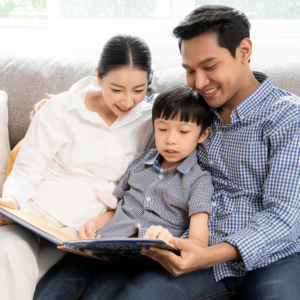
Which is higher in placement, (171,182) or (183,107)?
(183,107)

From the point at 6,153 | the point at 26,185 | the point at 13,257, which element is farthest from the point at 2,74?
the point at 13,257

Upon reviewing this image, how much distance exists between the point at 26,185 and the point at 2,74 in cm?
83

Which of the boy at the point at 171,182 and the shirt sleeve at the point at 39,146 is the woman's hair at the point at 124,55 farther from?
the shirt sleeve at the point at 39,146

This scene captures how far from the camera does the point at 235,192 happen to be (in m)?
1.27

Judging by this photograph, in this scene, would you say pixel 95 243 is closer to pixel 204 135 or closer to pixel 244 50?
pixel 204 135

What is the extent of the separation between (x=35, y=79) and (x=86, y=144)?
0.65m

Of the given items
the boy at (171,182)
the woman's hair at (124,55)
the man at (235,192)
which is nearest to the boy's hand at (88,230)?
the boy at (171,182)

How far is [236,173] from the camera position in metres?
1.26

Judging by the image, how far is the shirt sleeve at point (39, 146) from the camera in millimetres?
1406

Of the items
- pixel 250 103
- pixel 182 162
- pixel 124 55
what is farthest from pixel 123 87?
pixel 250 103

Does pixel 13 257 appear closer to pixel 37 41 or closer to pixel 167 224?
pixel 167 224

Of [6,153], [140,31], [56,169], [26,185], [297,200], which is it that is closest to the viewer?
[297,200]

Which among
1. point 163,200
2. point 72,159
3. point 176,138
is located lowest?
point 163,200

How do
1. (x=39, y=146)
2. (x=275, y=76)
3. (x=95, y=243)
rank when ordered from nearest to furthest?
(x=95, y=243)
(x=39, y=146)
(x=275, y=76)
